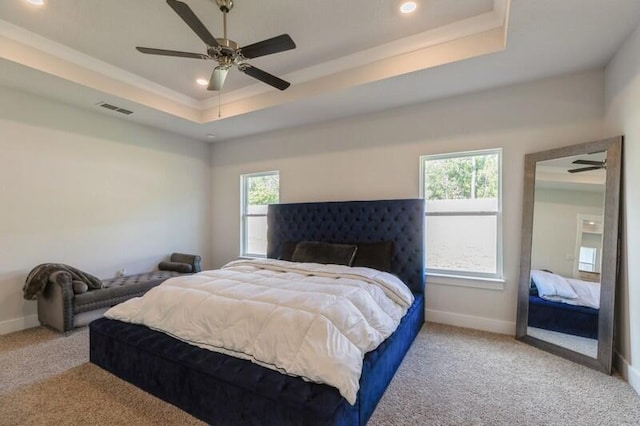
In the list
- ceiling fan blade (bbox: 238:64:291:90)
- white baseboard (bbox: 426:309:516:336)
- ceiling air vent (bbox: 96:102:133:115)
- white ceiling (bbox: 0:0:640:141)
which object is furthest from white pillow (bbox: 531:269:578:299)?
ceiling air vent (bbox: 96:102:133:115)

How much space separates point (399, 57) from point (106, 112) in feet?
13.2

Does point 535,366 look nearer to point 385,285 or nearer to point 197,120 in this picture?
point 385,285

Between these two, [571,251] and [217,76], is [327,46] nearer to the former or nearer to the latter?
[217,76]

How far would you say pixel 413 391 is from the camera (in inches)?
90.0

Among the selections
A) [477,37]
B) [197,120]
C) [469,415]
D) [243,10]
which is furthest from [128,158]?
[469,415]

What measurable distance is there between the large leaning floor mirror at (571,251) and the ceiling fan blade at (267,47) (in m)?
2.79

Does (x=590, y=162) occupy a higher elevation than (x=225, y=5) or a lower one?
lower

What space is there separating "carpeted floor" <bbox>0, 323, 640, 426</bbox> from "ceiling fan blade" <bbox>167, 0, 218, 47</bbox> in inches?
103

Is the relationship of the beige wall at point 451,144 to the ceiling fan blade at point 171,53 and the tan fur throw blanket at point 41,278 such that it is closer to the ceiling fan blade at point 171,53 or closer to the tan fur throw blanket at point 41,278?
the ceiling fan blade at point 171,53

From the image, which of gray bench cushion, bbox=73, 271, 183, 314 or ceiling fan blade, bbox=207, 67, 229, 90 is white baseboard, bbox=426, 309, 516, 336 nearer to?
ceiling fan blade, bbox=207, 67, 229, 90

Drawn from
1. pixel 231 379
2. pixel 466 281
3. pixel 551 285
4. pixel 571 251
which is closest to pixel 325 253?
pixel 466 281

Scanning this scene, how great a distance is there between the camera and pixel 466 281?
11.7ft

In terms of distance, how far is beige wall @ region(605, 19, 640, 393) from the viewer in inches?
91.5

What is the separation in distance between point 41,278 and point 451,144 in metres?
5.07
